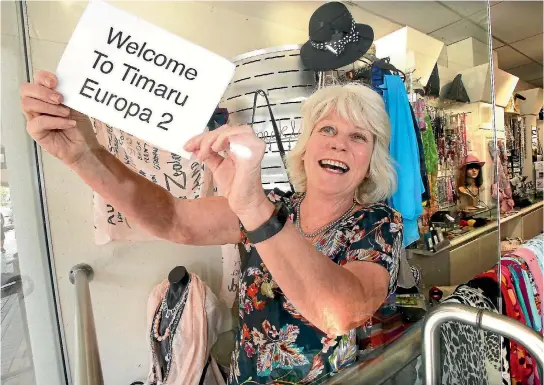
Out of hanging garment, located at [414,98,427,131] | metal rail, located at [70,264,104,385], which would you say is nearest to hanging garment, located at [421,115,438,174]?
hanging garment, located at [414,98,427,131]

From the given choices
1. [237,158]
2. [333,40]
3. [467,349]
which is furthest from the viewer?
[467,349]

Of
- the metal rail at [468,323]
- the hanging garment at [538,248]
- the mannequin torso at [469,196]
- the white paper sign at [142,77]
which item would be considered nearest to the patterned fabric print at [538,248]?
the hanging garment at [538,248]

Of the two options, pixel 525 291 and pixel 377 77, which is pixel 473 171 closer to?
pixel 377 77

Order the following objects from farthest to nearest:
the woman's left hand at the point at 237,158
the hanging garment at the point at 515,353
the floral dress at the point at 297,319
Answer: the hanging garment at the point at 515,353
the floral dress at the point at 297,319
the woman's left hand at the point at 237,158

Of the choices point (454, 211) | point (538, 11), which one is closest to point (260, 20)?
point (454, 211)

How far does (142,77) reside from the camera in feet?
0.95

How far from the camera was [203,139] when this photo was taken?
279mm

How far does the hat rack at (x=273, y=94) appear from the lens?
1.19 feet

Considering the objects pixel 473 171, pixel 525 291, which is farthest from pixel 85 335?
pixel 525 291

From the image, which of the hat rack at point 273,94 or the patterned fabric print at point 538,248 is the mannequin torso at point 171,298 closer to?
the hat rack at point 273,94

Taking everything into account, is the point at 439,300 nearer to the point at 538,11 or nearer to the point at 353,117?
the point at 353,117

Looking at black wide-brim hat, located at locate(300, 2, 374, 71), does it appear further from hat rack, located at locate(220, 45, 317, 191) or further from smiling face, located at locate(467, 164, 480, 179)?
smiling face, located at locate(467, 164, 480, 179)

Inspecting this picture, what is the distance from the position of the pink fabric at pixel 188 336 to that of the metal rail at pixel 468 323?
29 centimetres

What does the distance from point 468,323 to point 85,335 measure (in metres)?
0.46
